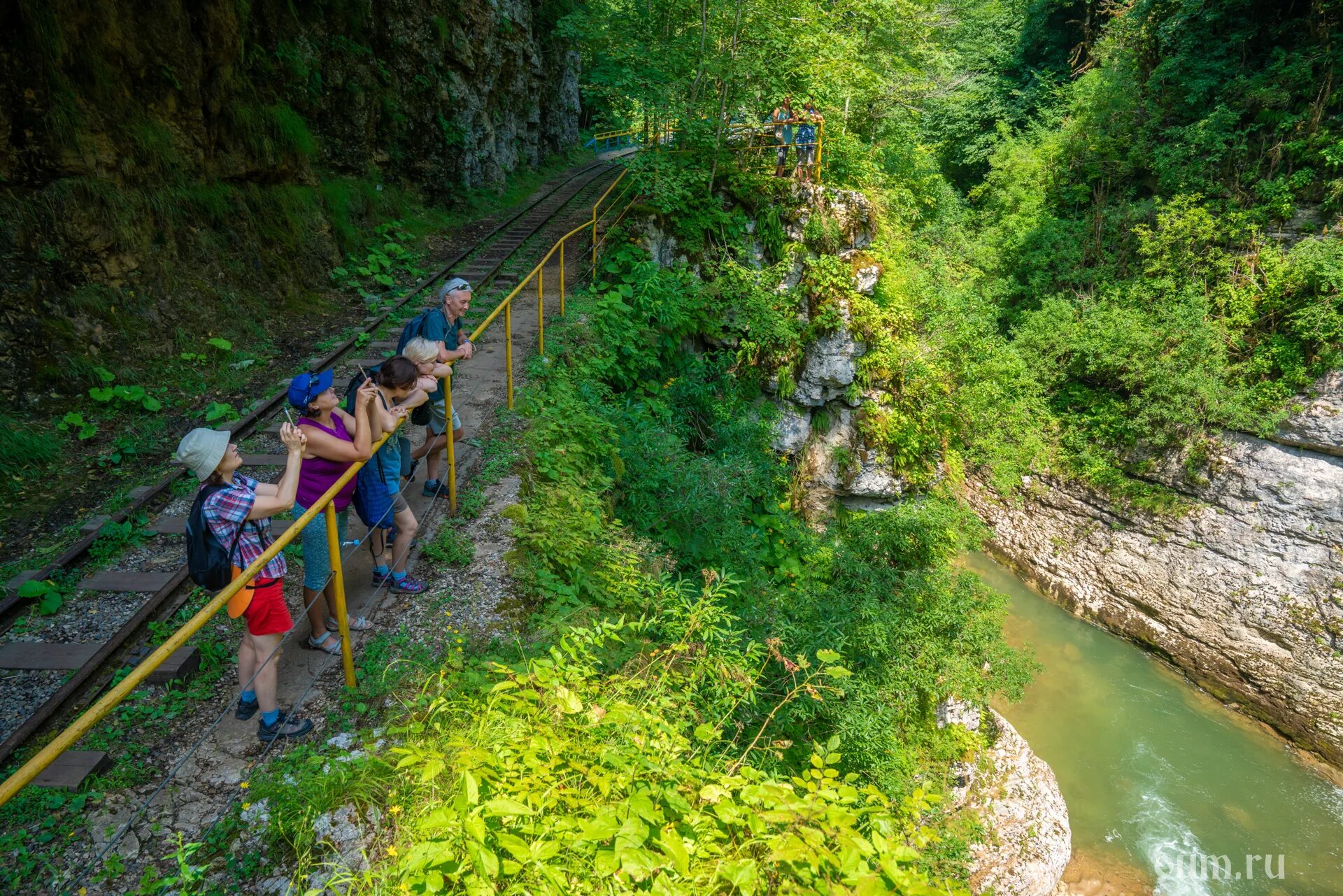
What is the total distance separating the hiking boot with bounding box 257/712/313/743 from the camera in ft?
12.2

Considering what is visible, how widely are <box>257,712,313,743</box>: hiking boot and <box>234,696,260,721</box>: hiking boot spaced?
0.11 m

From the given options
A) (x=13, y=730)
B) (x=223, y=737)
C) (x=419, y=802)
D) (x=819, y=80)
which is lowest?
(x=13, y=730)

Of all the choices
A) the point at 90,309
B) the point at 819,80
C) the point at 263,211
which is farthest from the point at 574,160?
the point at 90,309

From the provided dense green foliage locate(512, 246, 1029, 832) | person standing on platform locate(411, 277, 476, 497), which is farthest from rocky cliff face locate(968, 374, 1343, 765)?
person standing on platform locate(411, 277, 476, 497)

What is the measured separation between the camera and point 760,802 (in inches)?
104

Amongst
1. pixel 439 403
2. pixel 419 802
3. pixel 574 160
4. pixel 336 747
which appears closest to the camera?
pixel 419 802

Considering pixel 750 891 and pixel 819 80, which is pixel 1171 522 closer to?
pixel 819 80

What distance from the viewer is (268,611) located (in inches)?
144

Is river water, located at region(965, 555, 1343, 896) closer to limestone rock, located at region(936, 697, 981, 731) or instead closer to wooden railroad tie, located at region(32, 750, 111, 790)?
limestone rock, located at region(936, 697, 981, 731)

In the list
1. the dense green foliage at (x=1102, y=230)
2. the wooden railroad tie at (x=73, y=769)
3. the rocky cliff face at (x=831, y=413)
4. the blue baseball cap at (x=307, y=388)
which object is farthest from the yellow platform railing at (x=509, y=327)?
the rocky cliff face at (x=831, y=413)

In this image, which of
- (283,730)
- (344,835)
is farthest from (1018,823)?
(283,730)

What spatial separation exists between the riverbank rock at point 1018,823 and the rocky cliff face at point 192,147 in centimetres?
1265

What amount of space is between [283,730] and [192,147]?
9.40 metres

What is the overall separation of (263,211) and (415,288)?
8.20ft
